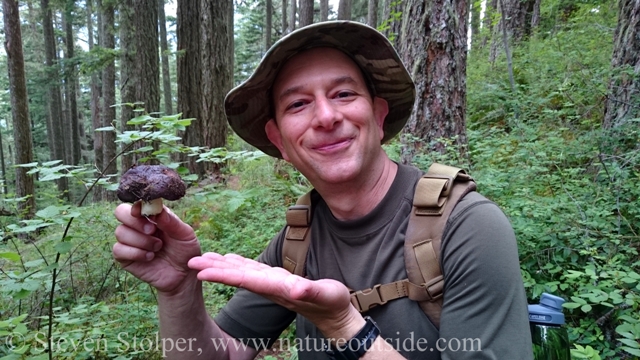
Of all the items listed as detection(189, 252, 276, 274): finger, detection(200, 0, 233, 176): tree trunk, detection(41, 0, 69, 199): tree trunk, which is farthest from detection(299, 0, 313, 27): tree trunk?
detection(41, 0, 69, 199): tree trunk

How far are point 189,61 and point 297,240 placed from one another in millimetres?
9436

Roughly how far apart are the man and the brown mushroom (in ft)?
0.18

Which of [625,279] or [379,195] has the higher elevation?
[379,195]

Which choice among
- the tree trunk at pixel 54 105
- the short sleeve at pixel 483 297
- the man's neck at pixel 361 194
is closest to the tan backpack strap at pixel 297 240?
the man's neck at pixel 361 194

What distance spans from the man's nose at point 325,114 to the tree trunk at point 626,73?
3865 millimetres

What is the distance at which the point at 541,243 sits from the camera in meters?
3.03

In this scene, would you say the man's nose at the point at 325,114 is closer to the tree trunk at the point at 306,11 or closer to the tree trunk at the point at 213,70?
the tree trunk at the point at 213,70

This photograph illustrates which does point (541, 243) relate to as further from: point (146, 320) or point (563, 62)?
point (563, 62)

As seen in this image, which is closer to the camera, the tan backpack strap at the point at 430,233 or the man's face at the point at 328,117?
the tan backpack strap at the point at 430,233

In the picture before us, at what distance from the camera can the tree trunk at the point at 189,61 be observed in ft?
31.9

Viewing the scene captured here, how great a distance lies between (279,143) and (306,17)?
32.3 feet

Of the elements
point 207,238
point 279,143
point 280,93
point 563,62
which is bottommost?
point 207,238

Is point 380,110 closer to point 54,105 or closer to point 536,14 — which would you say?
point 536,14

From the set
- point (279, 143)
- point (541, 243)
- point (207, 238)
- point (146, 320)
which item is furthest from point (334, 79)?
point (207, 238)
